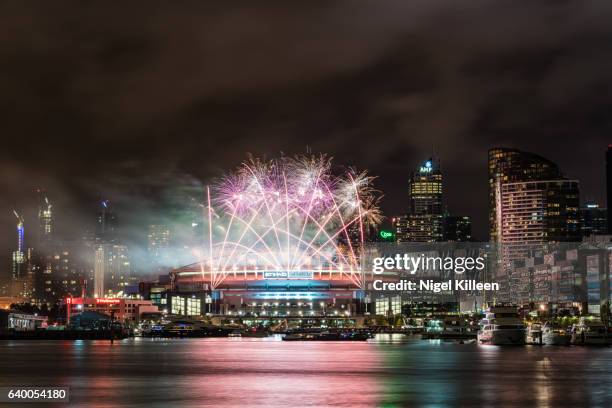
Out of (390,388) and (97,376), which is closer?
(390,388)

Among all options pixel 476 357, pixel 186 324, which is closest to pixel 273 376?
pixel 476 357

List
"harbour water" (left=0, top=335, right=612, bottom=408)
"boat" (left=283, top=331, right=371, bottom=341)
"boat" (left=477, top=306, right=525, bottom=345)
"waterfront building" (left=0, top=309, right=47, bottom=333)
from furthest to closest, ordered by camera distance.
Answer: "waterfront building" (left=0, top=309, right=47, bottom=333), "boat" (left=283, top=331, right=371, bottom=341), "boat" (left=477, top=306, right=525, bottom=345), "harbour water" (left=0, top=335, right=612, bottom=408)

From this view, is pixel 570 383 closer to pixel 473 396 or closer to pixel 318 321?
pixel 473 396

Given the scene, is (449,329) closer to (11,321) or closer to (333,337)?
(333,337)

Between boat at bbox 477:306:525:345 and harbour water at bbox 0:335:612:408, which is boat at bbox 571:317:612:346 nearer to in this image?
boat at bbox 477:306:525:345

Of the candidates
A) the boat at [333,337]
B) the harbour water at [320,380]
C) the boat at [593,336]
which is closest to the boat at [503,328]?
the boat at [593,336]

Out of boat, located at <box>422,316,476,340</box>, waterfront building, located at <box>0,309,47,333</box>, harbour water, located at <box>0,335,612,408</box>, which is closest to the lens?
harbour water, located at <box>0,335,612,408</box>

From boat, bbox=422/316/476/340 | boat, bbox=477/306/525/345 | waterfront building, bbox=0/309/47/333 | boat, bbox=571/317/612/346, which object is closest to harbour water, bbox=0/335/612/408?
boat, bbox=477/306/525/345
